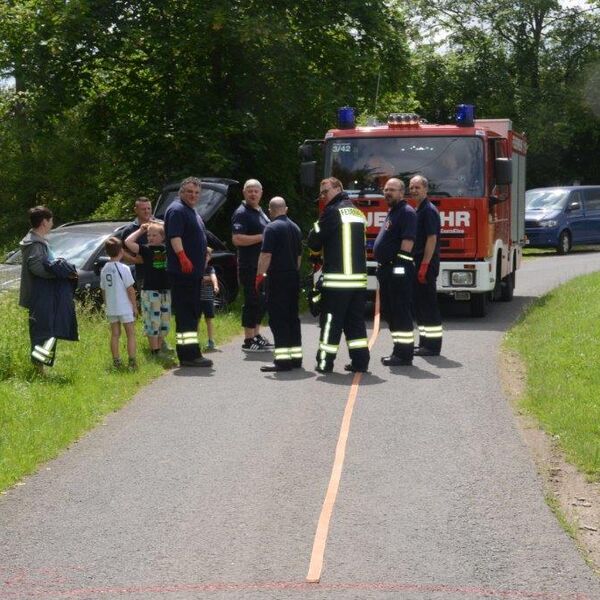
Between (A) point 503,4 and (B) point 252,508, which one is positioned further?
(A) point 503,4

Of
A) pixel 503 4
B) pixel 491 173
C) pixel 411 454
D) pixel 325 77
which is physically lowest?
pixel 411 454

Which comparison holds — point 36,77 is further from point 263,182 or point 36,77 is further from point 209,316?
point 209,316

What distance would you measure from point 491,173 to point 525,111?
31507 millimetres

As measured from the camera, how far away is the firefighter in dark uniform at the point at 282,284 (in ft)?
41.0

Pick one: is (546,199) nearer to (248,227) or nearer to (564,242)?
(564,242)

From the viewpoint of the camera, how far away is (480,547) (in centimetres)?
639

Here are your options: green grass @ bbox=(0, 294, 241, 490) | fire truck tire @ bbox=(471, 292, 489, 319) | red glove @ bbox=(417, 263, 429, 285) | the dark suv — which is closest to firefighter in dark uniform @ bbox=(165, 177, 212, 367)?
green grass @ bbox=(0, 294, 241, 490)

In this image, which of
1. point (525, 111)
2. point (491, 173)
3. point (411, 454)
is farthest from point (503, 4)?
point (411, 454)

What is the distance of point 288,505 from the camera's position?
23.9ft

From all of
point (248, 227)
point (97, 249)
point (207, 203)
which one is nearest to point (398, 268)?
point (248, 227)

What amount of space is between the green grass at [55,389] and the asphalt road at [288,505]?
7.2 inches

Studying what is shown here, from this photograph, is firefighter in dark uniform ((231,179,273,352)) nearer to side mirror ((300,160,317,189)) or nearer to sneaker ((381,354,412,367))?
sneaker ((381,354,412,367))

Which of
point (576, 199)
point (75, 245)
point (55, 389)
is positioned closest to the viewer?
point (55, 389)

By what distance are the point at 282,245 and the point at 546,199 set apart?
860 inches
